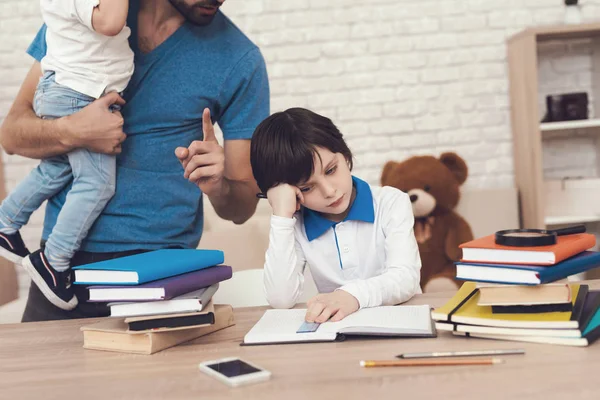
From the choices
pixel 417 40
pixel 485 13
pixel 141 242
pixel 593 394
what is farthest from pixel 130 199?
pixel 485 13

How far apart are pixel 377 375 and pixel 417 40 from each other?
2731 mm

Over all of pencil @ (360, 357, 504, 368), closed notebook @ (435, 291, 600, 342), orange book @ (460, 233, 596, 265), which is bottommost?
pencil @ (360, 357, 504, 368)

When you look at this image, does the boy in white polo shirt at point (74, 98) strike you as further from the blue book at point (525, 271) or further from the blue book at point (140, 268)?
the blue book at point (525, 271)

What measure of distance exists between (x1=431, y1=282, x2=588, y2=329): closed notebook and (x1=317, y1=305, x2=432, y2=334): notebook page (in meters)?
0.05

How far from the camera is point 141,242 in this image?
5.29ft

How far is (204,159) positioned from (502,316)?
73 centimetres

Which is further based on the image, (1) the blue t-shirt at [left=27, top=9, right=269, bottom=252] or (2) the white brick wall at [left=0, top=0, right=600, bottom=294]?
(2) the white brick wall at [left=0, top=0, right=600, bottom=294]

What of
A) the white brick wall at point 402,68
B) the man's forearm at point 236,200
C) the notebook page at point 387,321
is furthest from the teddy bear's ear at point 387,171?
the notebook page at point 387,321

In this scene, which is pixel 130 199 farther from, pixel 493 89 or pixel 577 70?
pixel 577 70

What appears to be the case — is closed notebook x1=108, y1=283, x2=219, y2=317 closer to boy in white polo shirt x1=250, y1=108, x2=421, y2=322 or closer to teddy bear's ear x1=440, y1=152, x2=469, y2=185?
boy in white polo shirt x1=250, y1=108, x2=421, y2=322

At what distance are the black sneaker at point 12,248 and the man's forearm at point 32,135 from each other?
0.23m

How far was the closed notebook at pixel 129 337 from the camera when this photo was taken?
1.14 metres

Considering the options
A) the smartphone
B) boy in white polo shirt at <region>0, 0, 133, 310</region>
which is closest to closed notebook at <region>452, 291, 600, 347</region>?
the smartphone

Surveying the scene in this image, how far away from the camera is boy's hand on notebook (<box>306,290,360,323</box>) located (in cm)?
121
